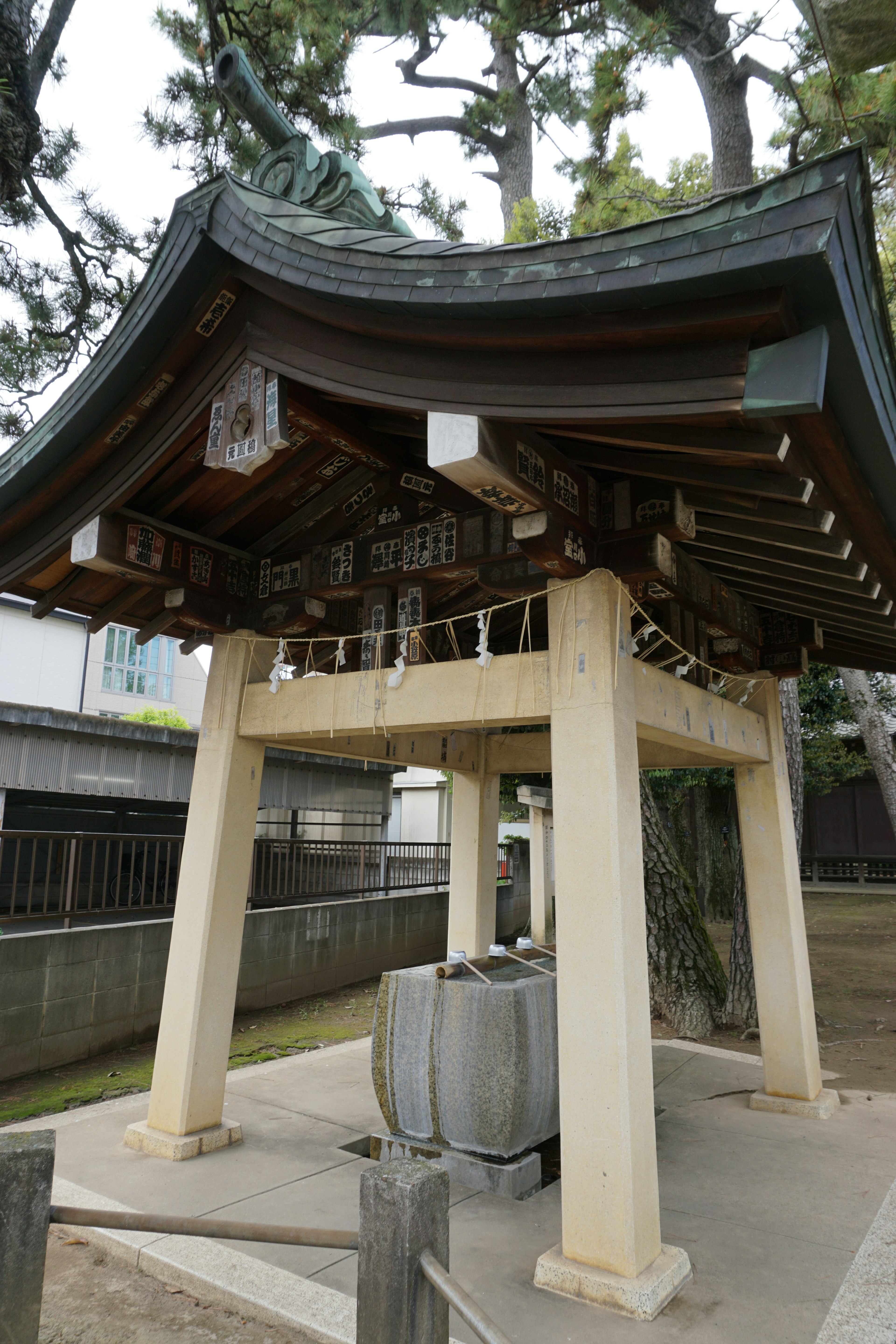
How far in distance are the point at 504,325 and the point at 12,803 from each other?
47.1ft

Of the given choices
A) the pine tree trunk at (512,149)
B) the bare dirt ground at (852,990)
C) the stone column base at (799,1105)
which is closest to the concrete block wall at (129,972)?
the bare dirt ground at (852,990)

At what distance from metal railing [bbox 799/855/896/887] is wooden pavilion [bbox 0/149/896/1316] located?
17.2 meters

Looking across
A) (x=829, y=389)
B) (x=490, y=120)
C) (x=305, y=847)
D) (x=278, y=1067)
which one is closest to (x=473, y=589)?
(x=829, y=389)

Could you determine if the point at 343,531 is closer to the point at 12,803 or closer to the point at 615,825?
the point at 615,825

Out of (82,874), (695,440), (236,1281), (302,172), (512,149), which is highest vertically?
(512,149)

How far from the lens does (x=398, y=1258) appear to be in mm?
2156

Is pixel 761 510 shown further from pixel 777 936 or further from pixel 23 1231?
pixel 23 1231

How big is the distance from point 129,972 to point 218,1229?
675 cm

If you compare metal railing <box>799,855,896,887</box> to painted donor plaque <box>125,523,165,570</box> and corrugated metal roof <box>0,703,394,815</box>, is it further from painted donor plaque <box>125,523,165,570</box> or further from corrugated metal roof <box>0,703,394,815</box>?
painted donor plaque <box>125,523,165,570</box>

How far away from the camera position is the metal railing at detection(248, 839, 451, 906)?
11281mm

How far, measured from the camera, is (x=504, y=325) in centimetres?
330

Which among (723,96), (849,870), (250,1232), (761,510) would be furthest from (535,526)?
(849,870)

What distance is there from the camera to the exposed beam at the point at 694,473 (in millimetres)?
3338

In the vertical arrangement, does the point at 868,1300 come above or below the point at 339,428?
below
